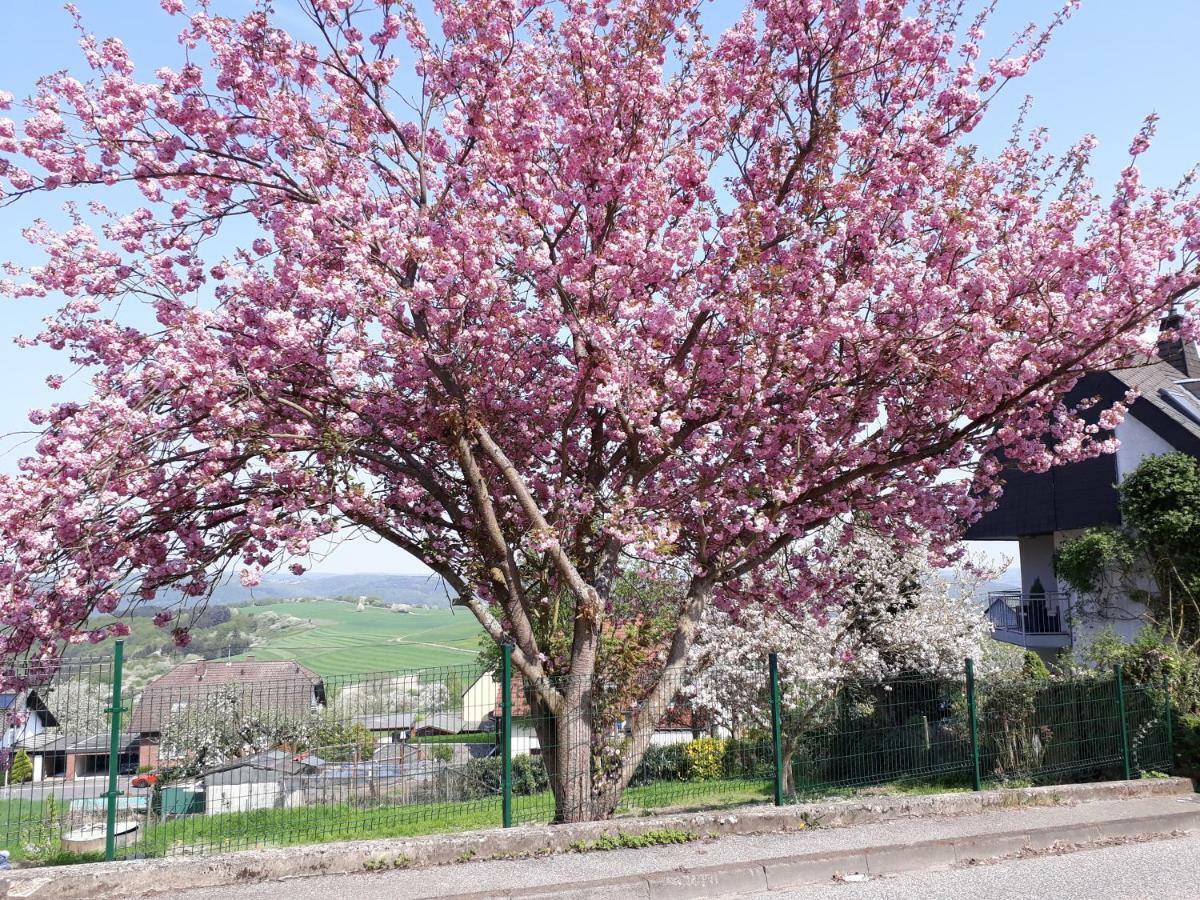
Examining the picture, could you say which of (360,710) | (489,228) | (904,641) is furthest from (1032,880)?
(904,641)

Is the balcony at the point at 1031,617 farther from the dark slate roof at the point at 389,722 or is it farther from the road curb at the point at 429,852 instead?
the dark slate roof at the point at 389,722

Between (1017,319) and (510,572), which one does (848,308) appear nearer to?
(1017,319)

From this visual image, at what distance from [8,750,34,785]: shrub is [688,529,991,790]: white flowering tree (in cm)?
1268

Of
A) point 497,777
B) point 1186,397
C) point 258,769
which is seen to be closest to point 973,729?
point 497,777

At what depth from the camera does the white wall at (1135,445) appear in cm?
1977

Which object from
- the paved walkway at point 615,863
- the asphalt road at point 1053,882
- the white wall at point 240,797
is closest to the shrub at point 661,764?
the paved walkway at point 615,863

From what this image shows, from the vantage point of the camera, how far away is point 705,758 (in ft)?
34.1

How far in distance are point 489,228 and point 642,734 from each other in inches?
206

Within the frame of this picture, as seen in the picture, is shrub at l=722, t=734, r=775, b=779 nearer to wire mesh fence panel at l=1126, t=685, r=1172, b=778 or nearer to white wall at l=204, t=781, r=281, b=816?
white wall at l=204, t=781, r=281, b=816

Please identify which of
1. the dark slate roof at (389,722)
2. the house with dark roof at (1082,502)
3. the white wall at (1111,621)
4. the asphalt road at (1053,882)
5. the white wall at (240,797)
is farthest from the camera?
the white wall at (1111,621)

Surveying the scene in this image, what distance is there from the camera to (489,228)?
9.16m

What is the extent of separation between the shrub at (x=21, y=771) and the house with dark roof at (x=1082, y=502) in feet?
55.4

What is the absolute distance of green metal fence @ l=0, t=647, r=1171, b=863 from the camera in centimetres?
824

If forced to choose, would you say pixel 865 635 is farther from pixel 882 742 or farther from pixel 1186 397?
pixel 882 742
